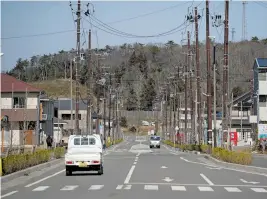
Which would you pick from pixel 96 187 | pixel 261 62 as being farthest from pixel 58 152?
pixel 261 62

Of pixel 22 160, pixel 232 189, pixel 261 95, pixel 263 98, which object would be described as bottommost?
pixel 232 189

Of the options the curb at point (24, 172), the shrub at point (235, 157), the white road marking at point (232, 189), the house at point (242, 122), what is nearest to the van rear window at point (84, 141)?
the curb at point (24, 172)

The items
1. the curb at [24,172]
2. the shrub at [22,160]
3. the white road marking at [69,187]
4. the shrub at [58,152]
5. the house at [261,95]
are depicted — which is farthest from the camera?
the house at [261,95]

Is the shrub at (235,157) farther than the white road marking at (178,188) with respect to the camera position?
Yes

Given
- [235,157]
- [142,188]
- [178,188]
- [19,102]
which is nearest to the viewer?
[142,188]

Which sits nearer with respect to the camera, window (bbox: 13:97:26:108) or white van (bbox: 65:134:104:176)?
white van (bbox: 65:134:104:176)

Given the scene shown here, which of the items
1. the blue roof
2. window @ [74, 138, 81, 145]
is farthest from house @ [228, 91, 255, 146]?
→ window @ [74, 138, 81, 145]

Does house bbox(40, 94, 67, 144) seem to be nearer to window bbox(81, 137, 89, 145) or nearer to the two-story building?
the two-story building

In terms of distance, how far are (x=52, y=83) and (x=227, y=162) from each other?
14141cm

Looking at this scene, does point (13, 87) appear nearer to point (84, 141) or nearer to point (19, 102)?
point (19, 102)

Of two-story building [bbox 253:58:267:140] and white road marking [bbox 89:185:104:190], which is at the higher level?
two-story building [bbox 253:58:267:140]

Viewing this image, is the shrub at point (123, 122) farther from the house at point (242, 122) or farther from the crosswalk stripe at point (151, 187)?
the crosswalk stripe at point (151, 187)

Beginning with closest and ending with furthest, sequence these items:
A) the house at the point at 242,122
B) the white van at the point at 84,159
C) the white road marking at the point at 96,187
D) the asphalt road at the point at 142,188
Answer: the asphalt road at the point at 142,188 → the white road marking at the point at 96,187 → the white van at the point at 84,159 → the house at the point at 242,122

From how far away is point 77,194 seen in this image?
1773 centimetres
